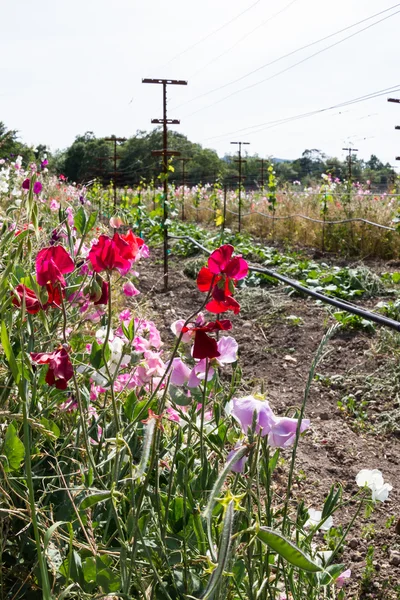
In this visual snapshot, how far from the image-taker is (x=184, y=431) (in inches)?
55.7

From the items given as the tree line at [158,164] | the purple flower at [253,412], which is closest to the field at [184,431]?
the purple flower at [253,412]

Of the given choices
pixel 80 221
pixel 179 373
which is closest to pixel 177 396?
pixel 179 373

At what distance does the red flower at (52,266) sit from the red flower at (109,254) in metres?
0.06

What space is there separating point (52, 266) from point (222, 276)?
0.28 metres

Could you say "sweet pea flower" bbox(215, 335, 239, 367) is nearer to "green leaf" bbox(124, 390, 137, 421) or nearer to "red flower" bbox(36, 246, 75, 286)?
"red flower" bbox(36, 246, 75, 286)

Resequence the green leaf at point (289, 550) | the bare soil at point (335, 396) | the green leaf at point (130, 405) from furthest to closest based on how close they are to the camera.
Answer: the bare soil at point (335, 396) < the green leaf at point (130, 405) < the green leaf at point (289, 550)

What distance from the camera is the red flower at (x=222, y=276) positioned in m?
0.94

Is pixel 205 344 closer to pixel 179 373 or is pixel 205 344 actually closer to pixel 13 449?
pixel 179 373

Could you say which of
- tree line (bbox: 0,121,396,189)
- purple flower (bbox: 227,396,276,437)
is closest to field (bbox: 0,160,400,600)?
purple flower (bbox: 227,396,276,437)

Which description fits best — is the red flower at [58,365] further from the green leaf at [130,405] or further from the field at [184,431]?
the green leaf at [130,405]

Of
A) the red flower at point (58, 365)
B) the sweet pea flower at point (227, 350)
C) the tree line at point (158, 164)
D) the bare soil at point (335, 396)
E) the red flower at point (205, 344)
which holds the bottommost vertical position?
the bare soil at point (335, 396)

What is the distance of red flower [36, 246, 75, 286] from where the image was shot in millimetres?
1023

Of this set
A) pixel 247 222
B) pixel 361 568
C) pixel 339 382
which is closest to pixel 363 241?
pixel 247 222

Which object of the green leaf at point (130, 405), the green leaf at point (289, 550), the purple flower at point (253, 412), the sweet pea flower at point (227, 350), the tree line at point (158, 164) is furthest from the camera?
the tree line at point (158, 164)
